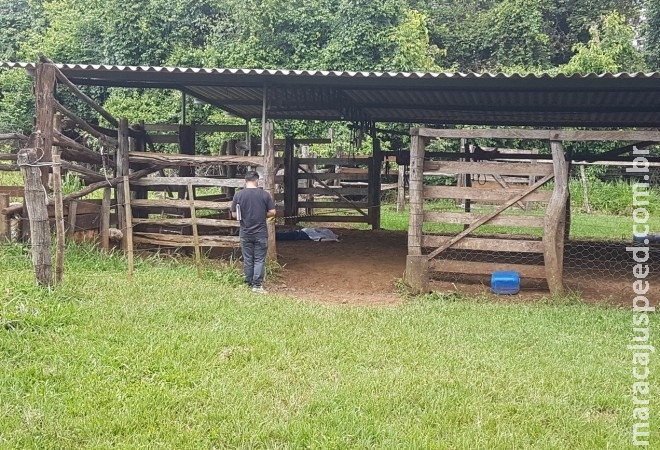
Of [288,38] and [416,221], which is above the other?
[288,38]

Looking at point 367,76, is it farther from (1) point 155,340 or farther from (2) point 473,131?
(1) point 155,340

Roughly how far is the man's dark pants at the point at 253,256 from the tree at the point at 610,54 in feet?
51.2

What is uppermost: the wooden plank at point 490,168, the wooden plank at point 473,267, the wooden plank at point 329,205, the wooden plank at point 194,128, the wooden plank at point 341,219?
the wooden plank at point 194,128

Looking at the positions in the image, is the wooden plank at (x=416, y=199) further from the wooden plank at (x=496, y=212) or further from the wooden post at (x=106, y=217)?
the wooden post at (x=106, y=217)

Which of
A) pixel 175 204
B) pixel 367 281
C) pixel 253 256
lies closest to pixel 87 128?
pixel 175 204

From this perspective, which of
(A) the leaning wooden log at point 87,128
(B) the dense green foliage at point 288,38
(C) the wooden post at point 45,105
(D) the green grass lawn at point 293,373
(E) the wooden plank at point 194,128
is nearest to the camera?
(D) the green grass lawn at point 293,373

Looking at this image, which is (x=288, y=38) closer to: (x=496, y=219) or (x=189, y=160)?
(x=189, y=160)

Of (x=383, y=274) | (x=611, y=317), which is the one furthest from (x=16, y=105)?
(x=611, y=317)

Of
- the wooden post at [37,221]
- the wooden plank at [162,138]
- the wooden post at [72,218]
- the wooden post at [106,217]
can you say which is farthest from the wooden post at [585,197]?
the wooden post at [37,221]

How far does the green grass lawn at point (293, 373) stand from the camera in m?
3.73

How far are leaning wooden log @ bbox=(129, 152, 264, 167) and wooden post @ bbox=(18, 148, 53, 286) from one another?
323 centimetres

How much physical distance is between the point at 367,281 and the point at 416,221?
120 centimetres

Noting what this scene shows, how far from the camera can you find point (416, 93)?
32.9 ft

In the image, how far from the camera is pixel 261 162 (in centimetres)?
898
